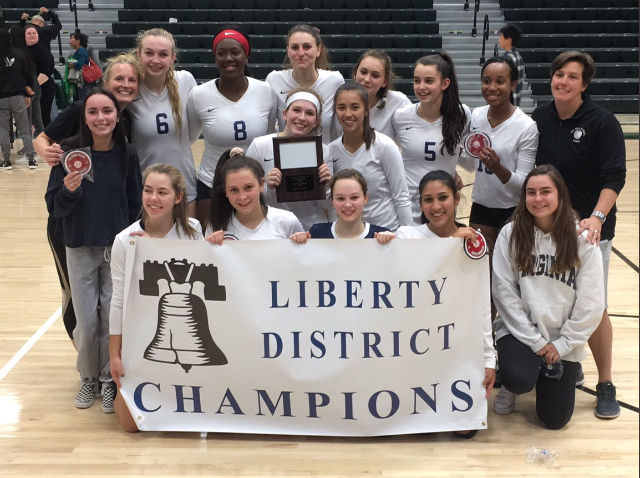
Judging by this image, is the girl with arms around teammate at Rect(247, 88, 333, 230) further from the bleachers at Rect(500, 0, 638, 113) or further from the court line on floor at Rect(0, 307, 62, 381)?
the bleachers at Rect(500, 0, 638, 113)

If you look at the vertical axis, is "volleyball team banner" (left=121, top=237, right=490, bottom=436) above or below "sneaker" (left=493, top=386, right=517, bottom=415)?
above

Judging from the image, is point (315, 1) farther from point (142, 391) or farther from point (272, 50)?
point (142, 391)

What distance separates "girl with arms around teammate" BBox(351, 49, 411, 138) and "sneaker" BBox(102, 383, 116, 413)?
1.86 m

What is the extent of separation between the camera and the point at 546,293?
327 cm

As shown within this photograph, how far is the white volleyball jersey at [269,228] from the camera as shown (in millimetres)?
3346

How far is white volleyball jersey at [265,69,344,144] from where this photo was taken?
160 inches

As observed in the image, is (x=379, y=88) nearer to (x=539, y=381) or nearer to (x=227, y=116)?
(x=227, y=116)

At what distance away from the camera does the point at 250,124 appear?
12.9 feet

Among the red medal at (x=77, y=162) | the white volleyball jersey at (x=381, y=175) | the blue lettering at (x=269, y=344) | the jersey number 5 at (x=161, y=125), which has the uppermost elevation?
the jersey number 5 at (x=161, y=125)

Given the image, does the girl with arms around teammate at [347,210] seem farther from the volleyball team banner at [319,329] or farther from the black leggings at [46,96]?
the black leggings at [46,96]

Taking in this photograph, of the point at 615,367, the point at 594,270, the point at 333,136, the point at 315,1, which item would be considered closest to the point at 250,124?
the point at 333,136

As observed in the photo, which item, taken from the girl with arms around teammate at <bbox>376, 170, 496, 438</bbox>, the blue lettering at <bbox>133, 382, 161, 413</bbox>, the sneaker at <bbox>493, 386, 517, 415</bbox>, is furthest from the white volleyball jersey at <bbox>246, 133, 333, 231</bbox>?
the sneaker at <bbox>493, 386, 517, 415</bbox>

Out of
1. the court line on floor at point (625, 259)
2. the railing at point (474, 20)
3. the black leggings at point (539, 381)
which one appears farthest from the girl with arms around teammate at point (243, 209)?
the railing at point (474, 20)

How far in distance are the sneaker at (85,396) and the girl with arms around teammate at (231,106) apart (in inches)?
47.1
